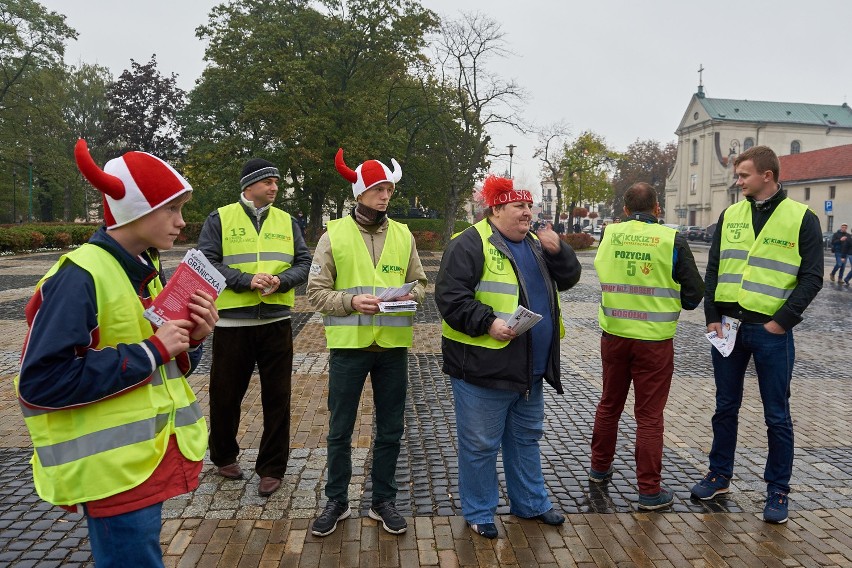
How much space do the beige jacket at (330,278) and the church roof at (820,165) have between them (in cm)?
6657

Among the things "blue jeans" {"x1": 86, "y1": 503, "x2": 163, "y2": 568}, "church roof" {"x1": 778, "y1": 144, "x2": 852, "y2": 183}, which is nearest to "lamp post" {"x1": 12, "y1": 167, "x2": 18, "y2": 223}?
"blue jeans" {"x1": 86, "y1": 503, "x2": 163, "y2": 568}

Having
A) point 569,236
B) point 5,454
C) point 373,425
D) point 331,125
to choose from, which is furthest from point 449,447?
point 569,236

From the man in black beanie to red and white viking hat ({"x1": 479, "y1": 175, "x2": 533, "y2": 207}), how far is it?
1453mm

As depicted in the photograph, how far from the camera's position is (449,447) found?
5.29m

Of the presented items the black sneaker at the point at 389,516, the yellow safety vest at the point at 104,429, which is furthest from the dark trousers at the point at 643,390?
the yellow safety vest at the point at 104,429

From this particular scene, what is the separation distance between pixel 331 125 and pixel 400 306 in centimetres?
2891

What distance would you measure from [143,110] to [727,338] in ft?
180

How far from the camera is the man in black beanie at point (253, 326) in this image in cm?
436

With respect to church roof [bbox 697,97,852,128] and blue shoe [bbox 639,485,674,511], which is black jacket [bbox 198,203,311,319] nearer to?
blue shoe [bbox 639,485,674,511]

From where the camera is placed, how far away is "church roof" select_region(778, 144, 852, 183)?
6049cm

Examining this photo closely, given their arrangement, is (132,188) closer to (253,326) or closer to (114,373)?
(114,373)

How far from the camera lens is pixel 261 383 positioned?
4.45m

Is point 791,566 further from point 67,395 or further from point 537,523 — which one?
point 67,395

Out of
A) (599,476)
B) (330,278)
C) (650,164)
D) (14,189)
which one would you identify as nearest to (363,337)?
(330,278)
